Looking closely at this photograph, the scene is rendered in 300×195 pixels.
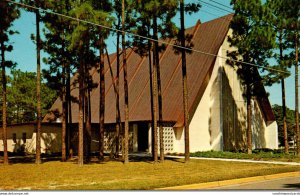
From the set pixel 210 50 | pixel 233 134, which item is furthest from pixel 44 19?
pixel 233 134

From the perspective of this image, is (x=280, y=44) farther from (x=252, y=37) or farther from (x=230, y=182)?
(x=230, y=182)

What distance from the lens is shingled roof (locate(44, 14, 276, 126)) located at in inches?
1369

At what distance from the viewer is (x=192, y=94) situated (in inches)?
1344

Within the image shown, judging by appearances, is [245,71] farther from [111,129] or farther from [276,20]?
[111,129]

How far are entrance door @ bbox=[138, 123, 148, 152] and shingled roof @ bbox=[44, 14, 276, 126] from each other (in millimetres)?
2461

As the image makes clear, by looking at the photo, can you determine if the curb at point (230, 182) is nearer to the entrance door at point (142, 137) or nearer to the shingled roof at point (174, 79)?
the shingled roof at point (174, 79)

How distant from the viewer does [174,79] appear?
38.2m

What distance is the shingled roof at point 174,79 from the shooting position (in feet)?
114

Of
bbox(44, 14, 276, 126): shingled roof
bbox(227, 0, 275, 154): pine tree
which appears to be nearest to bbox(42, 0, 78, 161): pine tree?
bbox(44, 14, 276, 126): shingled roof

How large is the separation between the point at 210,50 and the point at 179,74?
3750mm

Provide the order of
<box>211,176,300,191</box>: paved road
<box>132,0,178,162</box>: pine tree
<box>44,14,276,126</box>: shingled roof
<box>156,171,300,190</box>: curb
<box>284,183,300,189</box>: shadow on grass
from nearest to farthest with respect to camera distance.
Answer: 1. <box>156,171,300,190</box>: curb
2. <box>211,176,300,191</box>: paved road
3. <box>284,183,300,189</box>: shadow on grass
4. <box>132,0,178,162</box>: pine tree
5. <box>44,14,276,126</box>: shingled roof

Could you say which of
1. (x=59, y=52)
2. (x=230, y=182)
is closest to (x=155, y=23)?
(x=59, y=52)

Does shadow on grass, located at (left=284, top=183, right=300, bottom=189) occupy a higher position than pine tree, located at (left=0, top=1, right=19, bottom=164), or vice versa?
pine tree, located at (left=0, top=1, right=19, bottom=164)

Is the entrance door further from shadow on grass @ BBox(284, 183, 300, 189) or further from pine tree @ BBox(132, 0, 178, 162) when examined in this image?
shadow on grass @ BBox(284, 183, 300, 189)
